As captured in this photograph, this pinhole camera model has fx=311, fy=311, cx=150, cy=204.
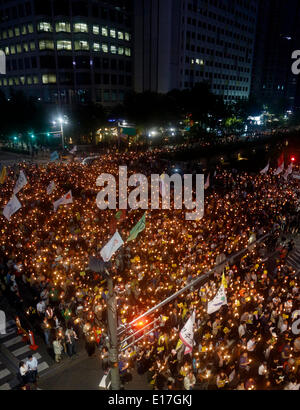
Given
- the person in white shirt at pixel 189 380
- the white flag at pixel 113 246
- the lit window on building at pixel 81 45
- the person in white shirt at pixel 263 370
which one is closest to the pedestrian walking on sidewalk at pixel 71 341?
the white flag at pixel 113 246

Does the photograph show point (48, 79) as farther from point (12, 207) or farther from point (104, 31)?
point (12, 207)

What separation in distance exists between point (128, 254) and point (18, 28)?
65.0m

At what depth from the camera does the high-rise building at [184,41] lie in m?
69.8

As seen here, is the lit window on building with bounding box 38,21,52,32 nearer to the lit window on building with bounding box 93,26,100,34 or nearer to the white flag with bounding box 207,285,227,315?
the lit window on building with bounding box 93,26,100,34

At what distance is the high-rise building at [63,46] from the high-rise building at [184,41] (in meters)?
6.38

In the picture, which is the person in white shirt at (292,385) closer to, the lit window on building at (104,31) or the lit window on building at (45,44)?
the lit window on building at (45,44)

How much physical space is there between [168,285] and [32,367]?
18.7ft

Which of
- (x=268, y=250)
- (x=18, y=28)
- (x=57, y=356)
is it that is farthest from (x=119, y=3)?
(x=57, y=356)

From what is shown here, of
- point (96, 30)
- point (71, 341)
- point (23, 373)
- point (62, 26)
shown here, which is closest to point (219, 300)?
point (71, 341)

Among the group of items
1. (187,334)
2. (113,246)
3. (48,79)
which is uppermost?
(48,79)

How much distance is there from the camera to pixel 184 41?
2872 inches

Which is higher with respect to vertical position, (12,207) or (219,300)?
(12,207)

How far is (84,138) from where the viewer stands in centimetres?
5556

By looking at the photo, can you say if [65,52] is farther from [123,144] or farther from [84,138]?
[123,144]
